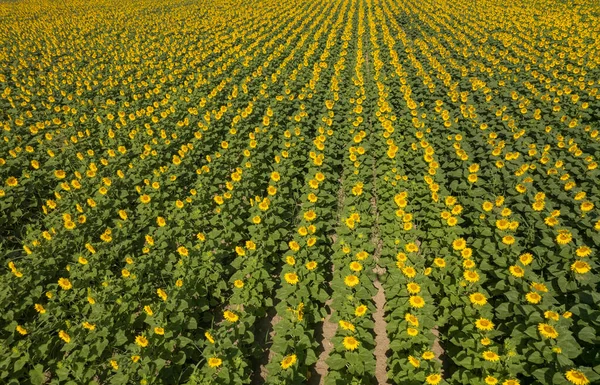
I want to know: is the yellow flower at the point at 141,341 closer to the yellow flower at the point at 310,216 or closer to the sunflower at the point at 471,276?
the yellow flower at the point at 310,216

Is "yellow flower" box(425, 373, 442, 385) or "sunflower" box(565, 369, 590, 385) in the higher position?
"sunflower" box(565, 369, 590, 385)

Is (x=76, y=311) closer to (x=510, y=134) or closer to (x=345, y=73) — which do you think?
(x=510, y=134)

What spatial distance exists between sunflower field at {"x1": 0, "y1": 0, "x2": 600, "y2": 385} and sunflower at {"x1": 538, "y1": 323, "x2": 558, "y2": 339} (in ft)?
0.36

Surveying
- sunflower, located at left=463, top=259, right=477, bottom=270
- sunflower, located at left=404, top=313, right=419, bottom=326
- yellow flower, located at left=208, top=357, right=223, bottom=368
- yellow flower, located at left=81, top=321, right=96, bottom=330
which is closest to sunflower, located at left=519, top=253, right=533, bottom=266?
sunflower, located at left=463, top=259, right=477, bottom=270

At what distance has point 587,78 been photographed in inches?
491

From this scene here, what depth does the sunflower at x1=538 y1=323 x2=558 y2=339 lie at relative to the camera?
4.03 meters

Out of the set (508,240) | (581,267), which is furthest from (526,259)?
(581,267)

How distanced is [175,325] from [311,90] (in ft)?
37.3

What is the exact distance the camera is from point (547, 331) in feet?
13.4

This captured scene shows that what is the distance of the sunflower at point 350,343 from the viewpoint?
14.2 ft

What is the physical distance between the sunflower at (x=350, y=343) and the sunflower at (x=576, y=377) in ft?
7.94

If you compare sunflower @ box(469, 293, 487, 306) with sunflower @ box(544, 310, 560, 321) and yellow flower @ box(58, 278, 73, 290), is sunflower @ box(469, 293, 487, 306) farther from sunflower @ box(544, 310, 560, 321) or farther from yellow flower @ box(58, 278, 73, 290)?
yellow flower @ box(58, 278, 73, 290)

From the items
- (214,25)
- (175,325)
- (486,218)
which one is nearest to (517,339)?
(486,218)

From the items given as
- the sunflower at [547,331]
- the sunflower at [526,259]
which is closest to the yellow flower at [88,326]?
the sunflower at [547,331]
